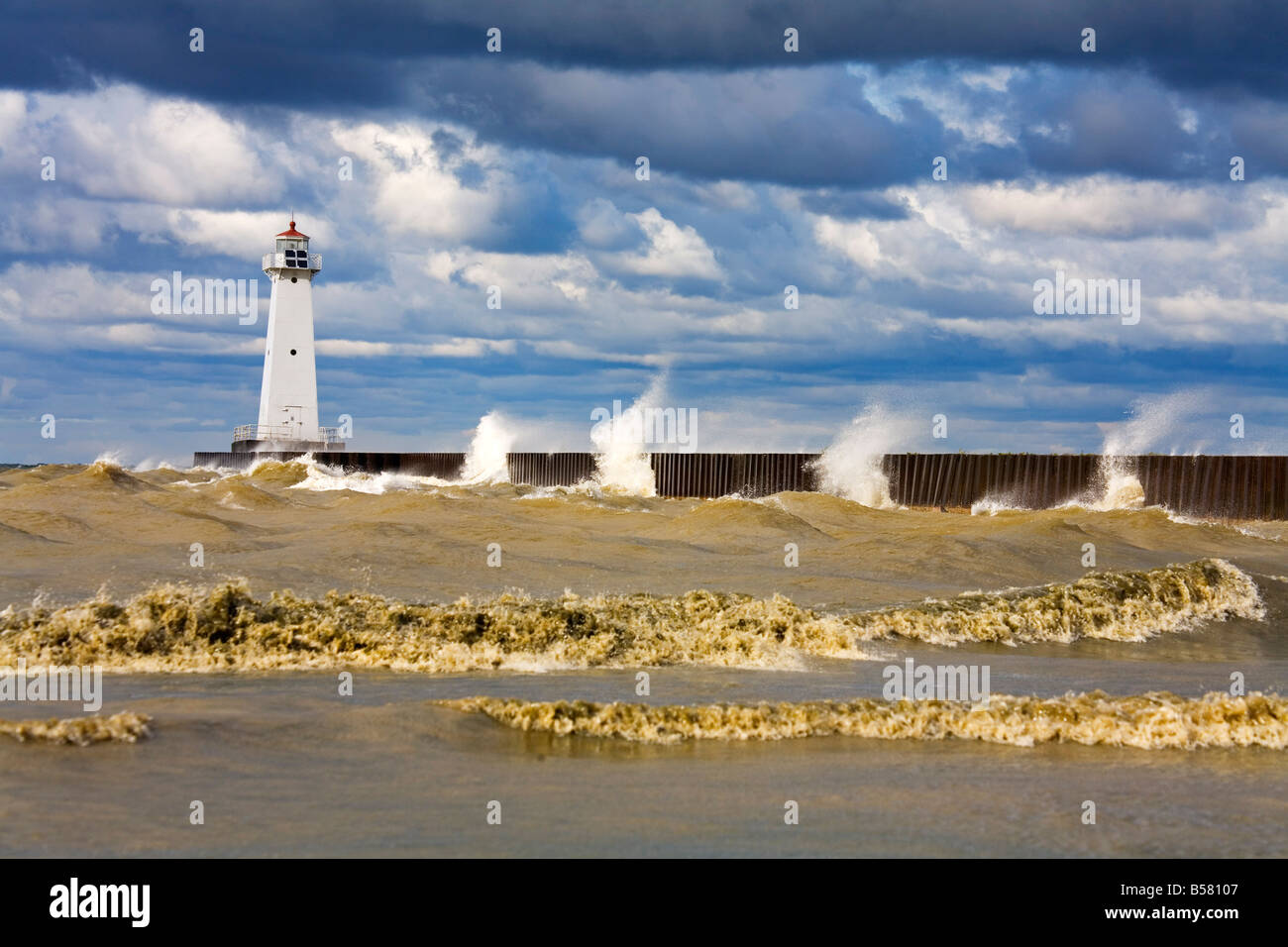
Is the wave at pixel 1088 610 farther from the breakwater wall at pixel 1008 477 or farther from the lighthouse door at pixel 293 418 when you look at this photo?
the lighthouse door at pixel 293 418

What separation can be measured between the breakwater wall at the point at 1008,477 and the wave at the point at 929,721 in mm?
20940

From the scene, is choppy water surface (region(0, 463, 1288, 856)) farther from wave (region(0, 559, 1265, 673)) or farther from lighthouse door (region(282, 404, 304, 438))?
lighthouse door (region(282, 404, 304, 438))

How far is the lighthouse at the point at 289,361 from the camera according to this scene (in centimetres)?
5362

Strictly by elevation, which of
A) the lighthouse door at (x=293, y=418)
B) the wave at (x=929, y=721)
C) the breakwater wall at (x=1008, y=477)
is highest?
the lighthouse door at (x=293, y=418)

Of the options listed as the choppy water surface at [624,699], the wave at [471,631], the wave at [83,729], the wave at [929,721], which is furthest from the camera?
the wave at [471,631]

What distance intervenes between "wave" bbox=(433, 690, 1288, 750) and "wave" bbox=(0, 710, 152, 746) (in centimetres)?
147

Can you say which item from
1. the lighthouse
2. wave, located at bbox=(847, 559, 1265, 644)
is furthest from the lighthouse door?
wave, located at bbox=(847, 559, 1265, 644)

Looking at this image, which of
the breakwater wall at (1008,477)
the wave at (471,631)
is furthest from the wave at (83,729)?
the breakwater wall at (1008,477)

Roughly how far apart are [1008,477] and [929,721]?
917 inches

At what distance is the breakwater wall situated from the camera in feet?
83.6

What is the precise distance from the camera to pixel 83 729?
5461 mm

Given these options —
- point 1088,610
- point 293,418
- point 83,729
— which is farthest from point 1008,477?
point 293,418
